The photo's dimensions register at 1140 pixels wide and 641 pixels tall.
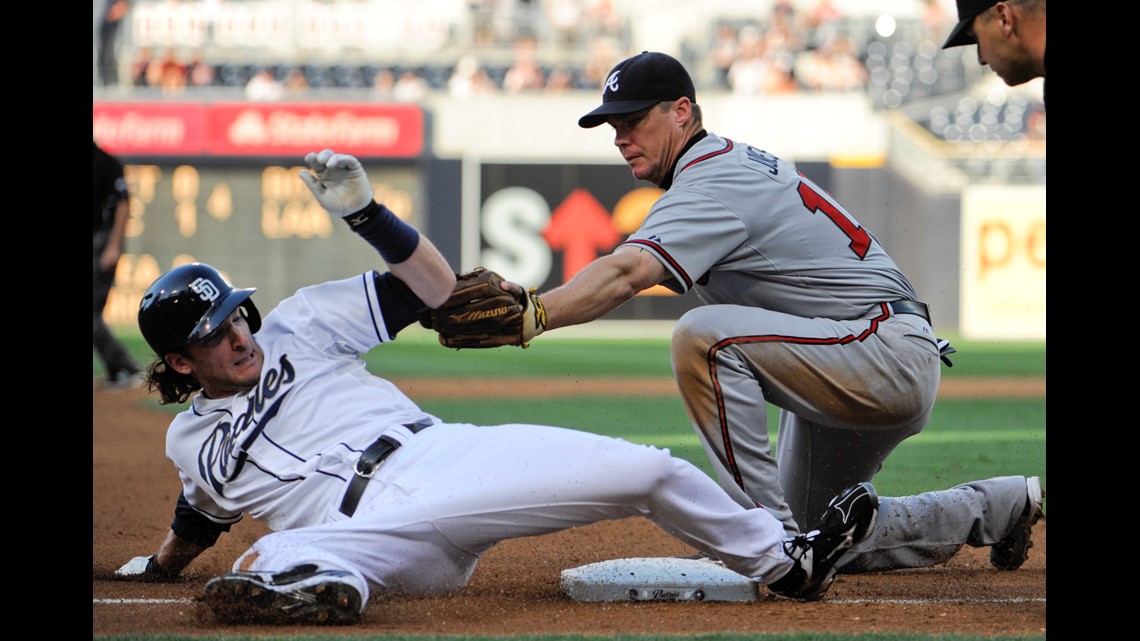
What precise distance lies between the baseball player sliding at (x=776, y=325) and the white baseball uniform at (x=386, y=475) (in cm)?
26

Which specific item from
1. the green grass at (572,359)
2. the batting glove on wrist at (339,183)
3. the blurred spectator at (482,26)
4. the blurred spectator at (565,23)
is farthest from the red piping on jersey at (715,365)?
the blurred spectator at (565,23)

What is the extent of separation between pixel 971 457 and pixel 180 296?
475 cm

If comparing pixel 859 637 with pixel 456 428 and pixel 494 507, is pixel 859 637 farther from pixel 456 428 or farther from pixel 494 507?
pixel 456 428

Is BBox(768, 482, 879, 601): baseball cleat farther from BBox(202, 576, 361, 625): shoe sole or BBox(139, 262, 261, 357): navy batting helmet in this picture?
BBox(139, 262, 261, 357): navy batting helmet

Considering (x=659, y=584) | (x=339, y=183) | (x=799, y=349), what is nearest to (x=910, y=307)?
(x=799, y=349)

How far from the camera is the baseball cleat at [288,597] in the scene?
121 inches

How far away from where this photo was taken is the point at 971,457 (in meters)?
7.00

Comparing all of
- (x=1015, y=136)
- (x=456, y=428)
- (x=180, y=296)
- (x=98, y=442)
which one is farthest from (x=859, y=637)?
(x=1015, y=136)

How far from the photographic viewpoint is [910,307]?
13.1 ft

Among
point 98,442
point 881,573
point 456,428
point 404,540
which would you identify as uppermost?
point 456,428

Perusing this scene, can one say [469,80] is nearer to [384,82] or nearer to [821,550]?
[384,82]

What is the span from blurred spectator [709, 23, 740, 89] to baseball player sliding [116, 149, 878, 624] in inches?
731

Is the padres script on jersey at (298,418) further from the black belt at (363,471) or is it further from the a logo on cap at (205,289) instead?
the a logo on cap at (205,289)

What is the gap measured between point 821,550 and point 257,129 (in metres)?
17.3
